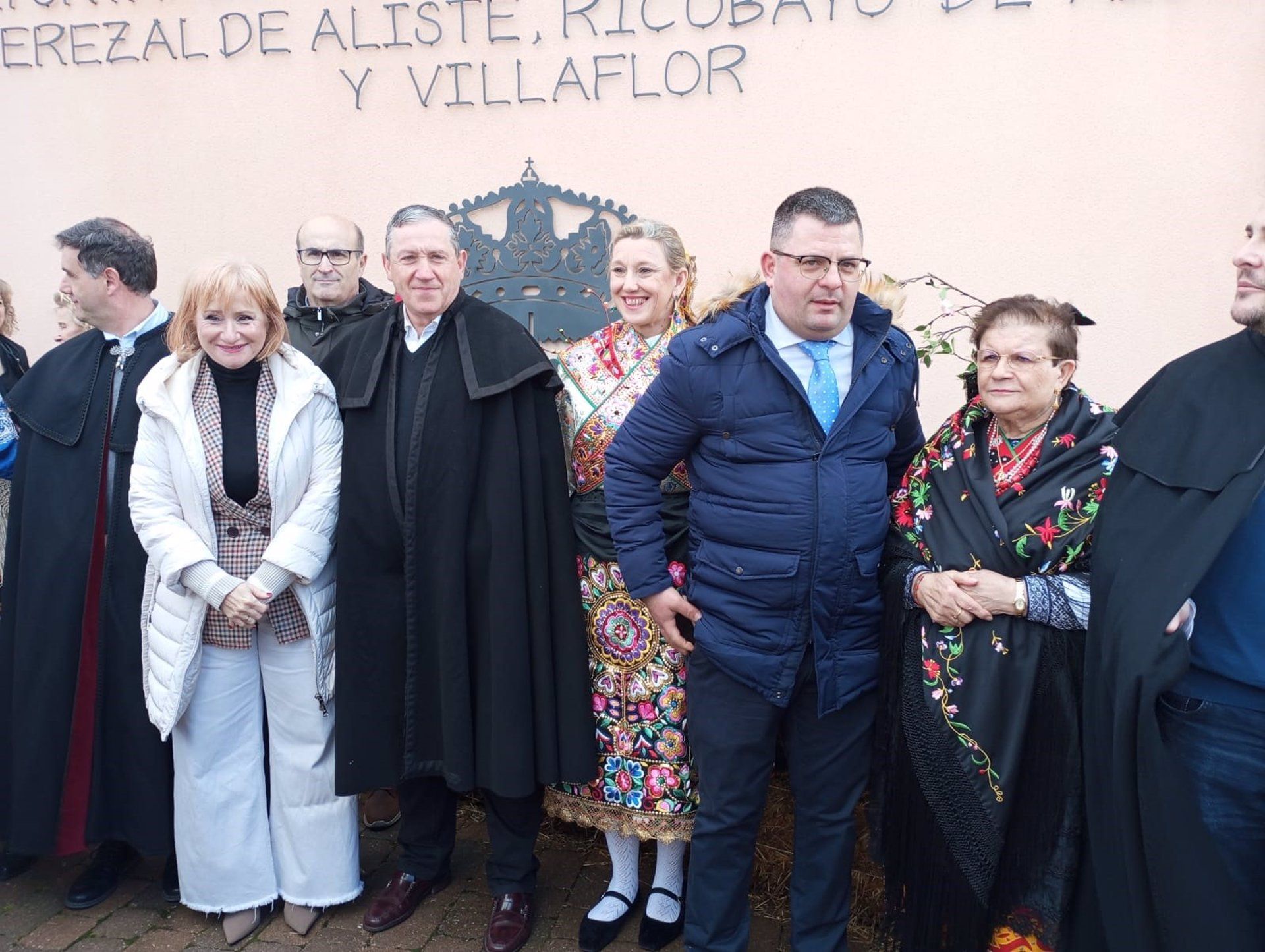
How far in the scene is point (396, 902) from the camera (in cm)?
314

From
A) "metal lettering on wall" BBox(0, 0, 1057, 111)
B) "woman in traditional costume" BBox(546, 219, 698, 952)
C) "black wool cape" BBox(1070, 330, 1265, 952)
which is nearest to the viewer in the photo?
"black wool cape" BBox(1070, 330, 1265, 952)

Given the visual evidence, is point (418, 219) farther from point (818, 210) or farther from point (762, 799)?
point (762, 799)

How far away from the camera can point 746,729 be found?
2615 mm

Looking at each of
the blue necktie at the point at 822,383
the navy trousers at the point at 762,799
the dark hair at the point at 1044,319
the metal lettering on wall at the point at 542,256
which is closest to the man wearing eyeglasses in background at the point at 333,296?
the metal lettering on wall at the point at 542,256

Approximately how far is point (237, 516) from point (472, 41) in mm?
2795

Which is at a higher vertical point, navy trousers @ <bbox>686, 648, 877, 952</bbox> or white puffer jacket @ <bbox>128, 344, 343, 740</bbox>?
white puffer jacket @ <bbox>128, 344, 343, 740</bbox>

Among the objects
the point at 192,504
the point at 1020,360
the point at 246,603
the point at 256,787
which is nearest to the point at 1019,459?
the point at 1020,360

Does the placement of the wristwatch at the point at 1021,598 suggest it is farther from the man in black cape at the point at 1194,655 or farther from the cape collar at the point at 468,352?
the cape collar at the point at 468,352

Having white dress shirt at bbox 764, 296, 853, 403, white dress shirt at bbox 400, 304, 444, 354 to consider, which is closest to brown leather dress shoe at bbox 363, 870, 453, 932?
white dress shirt at bbox 400, 304, 444, 354

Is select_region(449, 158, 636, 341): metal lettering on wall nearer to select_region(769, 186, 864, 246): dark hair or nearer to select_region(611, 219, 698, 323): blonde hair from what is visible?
select_region(611, 219, 698, 323): blonde hair

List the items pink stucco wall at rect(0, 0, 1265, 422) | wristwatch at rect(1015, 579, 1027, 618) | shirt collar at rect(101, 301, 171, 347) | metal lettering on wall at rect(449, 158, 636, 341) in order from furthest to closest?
metal lettering on wall at rect(449, 158, 636, 341), pink stucco wall at rect(0, 0, 1265, 422), shirt collar at rect(101, 301, 171, 347), wristwatch at rect(1015, 579, 1027, 618)

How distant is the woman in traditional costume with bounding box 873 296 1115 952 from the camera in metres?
2.33

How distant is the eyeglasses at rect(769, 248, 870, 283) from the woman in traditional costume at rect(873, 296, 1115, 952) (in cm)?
34

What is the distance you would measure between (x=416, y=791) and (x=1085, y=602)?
2008 mm
